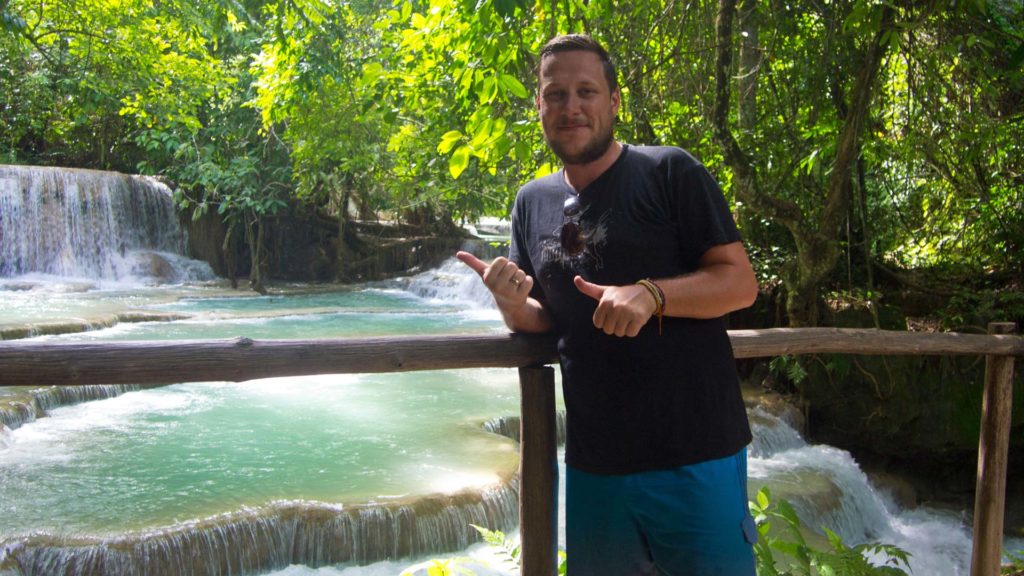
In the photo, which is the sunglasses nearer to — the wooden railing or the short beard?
the short beard

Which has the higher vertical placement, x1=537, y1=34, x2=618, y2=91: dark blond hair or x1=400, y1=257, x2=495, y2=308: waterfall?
x1=537, y1=34, x2=618, y2=91: dark blond hair

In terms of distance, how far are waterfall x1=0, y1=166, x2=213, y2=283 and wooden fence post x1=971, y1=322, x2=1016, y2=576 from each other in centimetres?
1586

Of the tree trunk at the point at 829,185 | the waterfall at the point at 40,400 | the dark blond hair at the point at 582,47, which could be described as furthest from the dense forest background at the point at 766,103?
the waterfall at the point at 40,400

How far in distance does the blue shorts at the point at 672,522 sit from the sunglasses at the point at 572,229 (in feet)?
1.67

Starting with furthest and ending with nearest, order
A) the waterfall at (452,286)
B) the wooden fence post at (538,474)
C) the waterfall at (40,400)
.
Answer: the waterfall at (452,286), the waterfall at (40,400), the wooden fence post at (538,474)

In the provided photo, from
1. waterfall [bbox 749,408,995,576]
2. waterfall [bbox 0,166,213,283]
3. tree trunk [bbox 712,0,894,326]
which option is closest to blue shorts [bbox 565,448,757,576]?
tree trunk [bbox 712,0,894,326]

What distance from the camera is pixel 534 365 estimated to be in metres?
2.18

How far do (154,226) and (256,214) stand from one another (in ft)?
8.42

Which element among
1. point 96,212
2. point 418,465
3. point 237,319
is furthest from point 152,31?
point 418,465

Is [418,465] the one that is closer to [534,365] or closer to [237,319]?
[534,365]

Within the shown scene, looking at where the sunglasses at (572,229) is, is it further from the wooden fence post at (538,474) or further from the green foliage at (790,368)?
the green foliage at (790,368)

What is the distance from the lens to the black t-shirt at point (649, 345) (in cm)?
172

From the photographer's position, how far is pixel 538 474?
2227mm

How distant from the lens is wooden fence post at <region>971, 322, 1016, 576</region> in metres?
3.46
